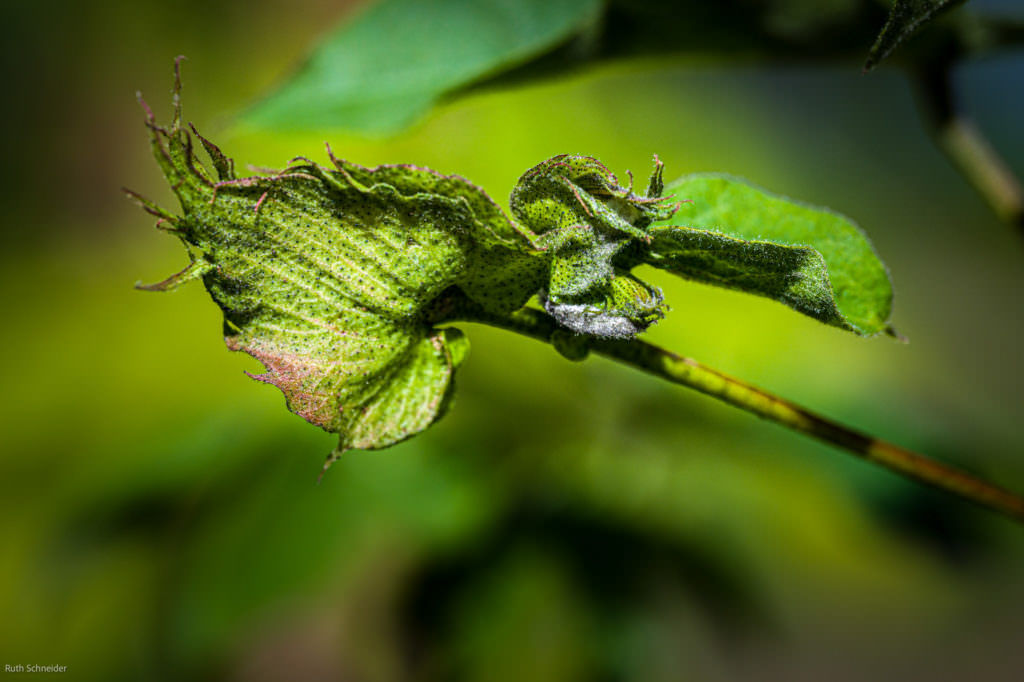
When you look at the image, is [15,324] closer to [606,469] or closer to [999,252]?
[606,469]

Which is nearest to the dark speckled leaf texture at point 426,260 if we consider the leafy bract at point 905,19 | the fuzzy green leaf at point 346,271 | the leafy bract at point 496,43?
the fuzzy green leaf at point 346,271

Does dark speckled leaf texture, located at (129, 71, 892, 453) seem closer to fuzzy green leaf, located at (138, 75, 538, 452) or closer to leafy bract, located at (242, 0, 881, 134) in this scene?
fuzzy green leaf, located at (138, 75, 538, 452)

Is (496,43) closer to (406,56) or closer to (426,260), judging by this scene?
(406,56)

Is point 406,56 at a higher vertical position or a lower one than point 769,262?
higher

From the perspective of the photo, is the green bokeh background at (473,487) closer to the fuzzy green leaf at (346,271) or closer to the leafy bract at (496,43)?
the leafy bract at (496,43)

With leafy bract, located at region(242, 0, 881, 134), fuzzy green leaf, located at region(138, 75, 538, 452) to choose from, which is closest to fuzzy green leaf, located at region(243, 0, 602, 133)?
leafy bract, located at region(242, 0, 881, 134)

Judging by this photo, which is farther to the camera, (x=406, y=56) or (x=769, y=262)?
(x=406, y=56)

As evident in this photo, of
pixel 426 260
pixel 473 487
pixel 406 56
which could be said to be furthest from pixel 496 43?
pixel 473 487
